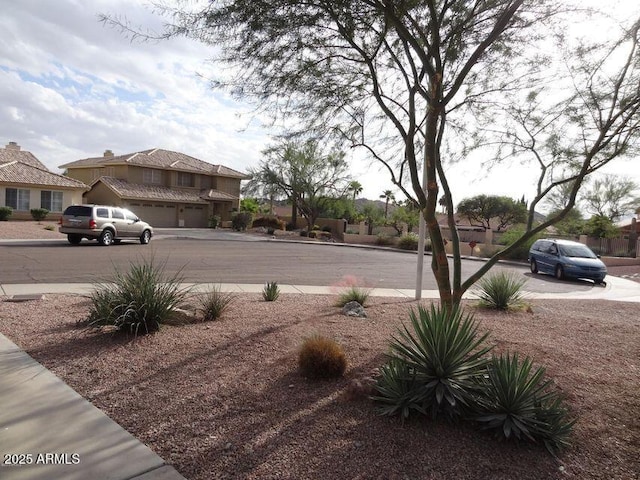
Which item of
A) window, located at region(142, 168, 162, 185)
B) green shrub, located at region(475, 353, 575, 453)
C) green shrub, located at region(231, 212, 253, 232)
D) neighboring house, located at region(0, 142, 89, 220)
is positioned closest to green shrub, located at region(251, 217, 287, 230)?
green shrub, located at region(231, 212, 253, 232)

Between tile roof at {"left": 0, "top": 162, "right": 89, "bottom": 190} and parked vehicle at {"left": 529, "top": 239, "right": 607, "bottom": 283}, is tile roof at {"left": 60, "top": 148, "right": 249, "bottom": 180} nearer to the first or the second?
tile roof at {"left": 0, "top": 162, "right": 89, "bottom": 190}

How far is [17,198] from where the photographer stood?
3525 cm

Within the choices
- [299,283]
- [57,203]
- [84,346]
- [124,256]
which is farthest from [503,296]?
[57,203]

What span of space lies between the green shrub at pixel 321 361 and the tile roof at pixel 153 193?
135ft

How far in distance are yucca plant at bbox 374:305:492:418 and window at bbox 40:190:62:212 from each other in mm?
38932

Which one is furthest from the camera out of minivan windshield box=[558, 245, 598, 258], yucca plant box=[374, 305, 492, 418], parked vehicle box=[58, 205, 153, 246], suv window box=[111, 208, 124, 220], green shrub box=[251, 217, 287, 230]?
green shrub box=[251, 217, 287, 230]

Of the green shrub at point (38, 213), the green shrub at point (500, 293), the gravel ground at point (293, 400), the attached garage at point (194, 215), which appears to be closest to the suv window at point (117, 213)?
the green shrub at point (38, 213)

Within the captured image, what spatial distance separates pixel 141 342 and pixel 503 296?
23.4 ft

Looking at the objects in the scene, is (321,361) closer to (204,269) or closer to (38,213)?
(204,269)

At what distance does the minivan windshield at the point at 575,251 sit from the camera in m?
19.5

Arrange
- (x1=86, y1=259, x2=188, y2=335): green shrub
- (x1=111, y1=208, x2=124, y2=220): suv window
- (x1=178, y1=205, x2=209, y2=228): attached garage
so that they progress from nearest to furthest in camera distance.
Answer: (x1=86, y1=259, x2=188, y2=335): green shrub, (x1=111, y1=208, x2=124, y2=220): suv window, (x1=178, y1=205, x2=209, y2=228): attached garage

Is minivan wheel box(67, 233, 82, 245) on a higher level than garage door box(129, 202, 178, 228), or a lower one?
lower

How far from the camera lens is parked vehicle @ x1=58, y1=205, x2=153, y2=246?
22.0 m

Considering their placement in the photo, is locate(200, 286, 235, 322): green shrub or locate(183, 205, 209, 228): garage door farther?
locate(183, 205, 209, 228): garage door
